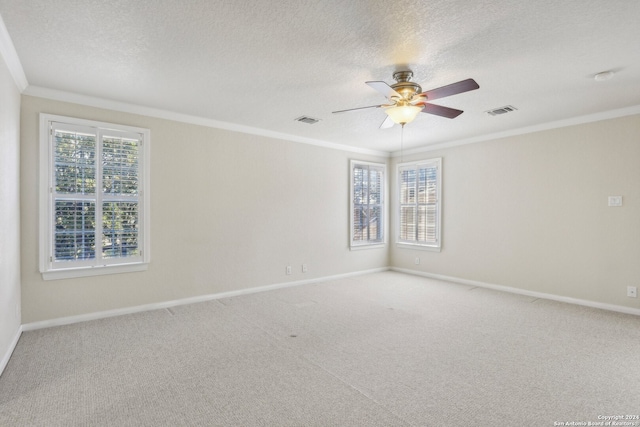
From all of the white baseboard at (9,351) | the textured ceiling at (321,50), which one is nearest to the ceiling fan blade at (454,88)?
the textured ceiling at (321,50)

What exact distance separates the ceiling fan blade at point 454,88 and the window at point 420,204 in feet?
11.5

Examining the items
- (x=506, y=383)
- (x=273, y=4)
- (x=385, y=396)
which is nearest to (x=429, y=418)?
(x=385, y=396)

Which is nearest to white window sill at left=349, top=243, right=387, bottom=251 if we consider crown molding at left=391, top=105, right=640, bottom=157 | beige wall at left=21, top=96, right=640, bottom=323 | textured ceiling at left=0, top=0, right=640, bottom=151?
beige wall at left=21, top=96, right=640, bottom=323

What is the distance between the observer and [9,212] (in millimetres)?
2898

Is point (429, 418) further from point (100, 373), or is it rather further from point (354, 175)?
point (354, 175)

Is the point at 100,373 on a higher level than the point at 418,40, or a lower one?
lower

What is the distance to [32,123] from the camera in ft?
11.4

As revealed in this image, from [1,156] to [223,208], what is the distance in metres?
2.48

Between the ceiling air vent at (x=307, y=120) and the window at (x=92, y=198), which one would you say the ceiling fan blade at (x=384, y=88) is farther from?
the window at (x=92, y=198)

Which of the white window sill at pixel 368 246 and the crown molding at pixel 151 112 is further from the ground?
the crown molding at pixel 151 112

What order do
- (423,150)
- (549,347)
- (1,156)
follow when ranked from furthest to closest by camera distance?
(423,150)
(549,347)
(1,156)

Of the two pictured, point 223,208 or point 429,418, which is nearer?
point 429,418

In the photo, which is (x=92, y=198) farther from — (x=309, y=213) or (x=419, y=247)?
(x=419, y=247)

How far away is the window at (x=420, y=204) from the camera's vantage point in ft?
20.3
